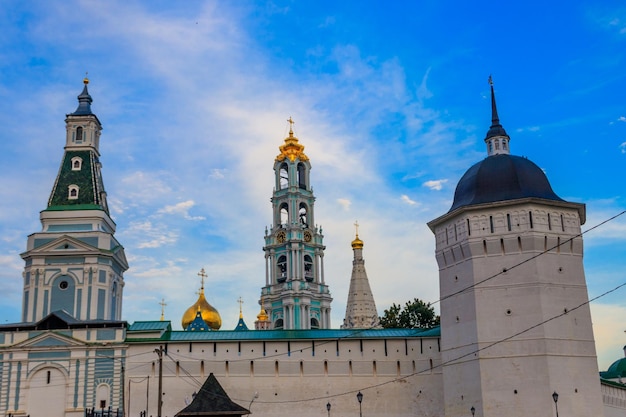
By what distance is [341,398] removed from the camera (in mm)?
38469

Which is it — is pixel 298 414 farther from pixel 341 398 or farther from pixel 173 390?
pixel 173 390

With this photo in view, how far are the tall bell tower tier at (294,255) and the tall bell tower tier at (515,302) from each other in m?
37.4

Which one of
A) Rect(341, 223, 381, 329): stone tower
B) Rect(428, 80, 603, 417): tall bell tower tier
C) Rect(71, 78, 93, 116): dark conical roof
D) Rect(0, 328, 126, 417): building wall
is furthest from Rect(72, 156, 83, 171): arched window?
Rect(341, 223, 381, 329): stone tower

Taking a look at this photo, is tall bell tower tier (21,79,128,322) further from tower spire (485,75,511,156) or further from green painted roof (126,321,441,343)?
tower spire (485,75,511,156)

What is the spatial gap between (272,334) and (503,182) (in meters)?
14.7

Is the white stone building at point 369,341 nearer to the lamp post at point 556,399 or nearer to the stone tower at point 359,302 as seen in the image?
the lamp post at point 556,399

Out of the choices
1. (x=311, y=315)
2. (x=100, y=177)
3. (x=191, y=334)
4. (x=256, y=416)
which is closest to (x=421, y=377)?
(x=256, y=416)

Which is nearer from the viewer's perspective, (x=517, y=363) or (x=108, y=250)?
(x=517, y=363)

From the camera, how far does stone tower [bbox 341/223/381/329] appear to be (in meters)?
78.6

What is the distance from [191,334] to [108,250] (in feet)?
23.4

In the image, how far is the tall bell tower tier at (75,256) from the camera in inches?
1665

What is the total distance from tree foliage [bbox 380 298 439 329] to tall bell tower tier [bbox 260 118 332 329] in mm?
16840

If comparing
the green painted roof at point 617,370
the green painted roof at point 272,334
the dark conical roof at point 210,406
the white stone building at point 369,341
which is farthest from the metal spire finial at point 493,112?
the green painted roof at point 617,370

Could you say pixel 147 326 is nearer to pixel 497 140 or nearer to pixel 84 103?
pixel 84 103
